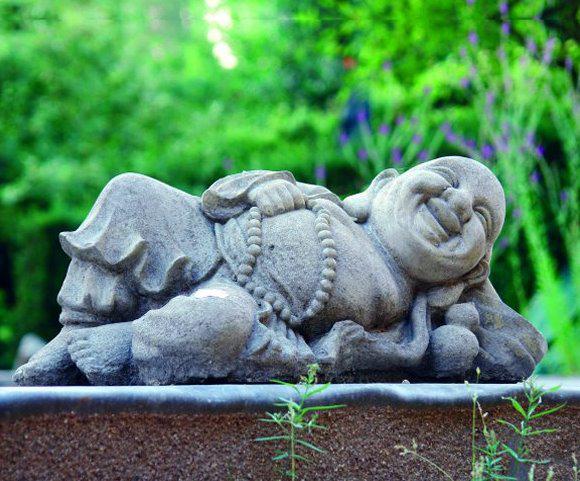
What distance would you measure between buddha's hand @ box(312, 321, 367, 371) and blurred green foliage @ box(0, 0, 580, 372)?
4.04 metres

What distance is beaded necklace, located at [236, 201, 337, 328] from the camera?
3.50m

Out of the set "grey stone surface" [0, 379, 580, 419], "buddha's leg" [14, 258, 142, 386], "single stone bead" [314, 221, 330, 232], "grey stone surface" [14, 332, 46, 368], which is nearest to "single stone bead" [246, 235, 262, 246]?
"single stone bead" [314, 221, 330, 232]

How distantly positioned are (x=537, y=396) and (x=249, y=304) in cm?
99

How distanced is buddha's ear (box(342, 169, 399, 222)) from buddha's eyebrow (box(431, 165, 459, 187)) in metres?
0.23

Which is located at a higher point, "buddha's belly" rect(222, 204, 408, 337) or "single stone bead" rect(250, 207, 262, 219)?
"single stone bead" rect(250, 207, 262, 219)

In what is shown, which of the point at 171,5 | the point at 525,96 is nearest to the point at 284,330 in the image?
the point at 525,96

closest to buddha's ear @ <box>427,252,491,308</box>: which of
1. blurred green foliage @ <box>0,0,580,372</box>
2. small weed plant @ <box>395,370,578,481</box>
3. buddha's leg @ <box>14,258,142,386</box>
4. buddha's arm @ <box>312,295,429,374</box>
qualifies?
buddha's arm @ <box>312,295,429,374</box>

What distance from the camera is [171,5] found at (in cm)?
2288

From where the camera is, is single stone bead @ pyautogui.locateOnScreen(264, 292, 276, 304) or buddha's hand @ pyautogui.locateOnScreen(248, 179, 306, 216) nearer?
single stone bead @ pyautogui.locateOnScreen(264, 292, 276, 304)

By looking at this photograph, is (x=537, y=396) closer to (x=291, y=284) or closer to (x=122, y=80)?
(x=291, y=284)

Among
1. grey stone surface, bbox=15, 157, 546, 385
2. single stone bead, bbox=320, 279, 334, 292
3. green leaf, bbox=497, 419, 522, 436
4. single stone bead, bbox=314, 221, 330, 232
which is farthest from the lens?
single stone bead, bbox=314, 221, 330, 232

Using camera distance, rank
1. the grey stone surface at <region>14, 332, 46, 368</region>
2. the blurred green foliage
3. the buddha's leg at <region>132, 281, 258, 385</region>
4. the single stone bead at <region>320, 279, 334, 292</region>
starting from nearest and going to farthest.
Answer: the buddha's leg at <region>132, 281, 258, 385</region> → the single stone bead at <region>320, 279, 334, 292</region> → the blurred green foliage → the grey stone surface at <region>14, 332, 46, 368</region>

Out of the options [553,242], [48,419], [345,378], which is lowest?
[553,242]

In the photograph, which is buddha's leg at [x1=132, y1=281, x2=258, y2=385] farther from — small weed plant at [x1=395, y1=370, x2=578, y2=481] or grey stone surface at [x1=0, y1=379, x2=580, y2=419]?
small weed plant at [x1=395, y1=370, x2=578, y2=481]
